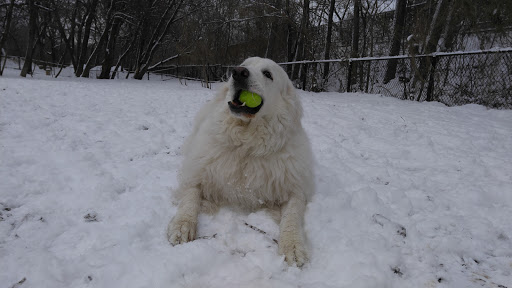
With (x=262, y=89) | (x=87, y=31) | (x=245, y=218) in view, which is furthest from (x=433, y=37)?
(x=87, y=31)

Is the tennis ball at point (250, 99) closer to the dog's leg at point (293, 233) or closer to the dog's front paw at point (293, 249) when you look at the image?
the dog's leg at point (293, 233)

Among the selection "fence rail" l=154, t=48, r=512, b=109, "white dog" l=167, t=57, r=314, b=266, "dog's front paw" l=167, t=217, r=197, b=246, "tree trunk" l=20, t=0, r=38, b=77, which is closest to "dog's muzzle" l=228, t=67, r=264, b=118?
"white dog" l=167, t=57, r=314, b=266

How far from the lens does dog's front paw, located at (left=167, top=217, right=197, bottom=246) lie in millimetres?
1769

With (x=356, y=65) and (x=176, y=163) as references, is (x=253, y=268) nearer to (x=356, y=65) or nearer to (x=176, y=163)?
(x=176, y=163)

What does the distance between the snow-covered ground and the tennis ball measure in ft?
2.73

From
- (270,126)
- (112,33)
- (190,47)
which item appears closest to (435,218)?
(270,126)

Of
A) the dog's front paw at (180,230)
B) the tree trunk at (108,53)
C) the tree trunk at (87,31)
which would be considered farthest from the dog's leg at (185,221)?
the tree trunk at (108,53)

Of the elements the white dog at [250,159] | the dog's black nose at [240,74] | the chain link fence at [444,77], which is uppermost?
the chain link fence at [444,77]

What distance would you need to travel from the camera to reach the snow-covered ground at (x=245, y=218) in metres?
1.52

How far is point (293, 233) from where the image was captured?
6.04 feet

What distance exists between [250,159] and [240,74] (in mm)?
671

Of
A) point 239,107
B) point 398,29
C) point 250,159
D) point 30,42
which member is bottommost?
point 250,159

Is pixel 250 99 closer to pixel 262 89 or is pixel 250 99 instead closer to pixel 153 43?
pixel 262 89

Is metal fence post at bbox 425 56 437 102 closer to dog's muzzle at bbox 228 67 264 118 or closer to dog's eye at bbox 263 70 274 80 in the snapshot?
dog's eye at bbox 263 70 274 80
